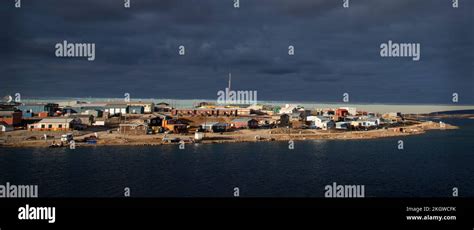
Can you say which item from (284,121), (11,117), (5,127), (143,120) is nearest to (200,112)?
(143,120)

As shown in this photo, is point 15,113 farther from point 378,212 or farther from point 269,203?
point 378,212

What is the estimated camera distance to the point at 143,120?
98.8ft

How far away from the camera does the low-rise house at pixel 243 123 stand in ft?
107

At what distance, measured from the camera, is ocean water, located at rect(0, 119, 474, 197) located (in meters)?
13.0

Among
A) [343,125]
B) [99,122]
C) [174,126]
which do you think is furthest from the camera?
[343,125]

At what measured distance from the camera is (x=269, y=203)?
36.7 ft

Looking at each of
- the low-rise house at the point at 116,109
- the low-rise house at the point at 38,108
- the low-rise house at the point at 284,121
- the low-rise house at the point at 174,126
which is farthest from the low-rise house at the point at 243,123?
the low-rise house at the point at 38,108

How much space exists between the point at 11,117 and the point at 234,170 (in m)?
19.4

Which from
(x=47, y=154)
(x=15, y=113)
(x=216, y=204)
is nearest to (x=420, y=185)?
Result: (x=216, y=204)

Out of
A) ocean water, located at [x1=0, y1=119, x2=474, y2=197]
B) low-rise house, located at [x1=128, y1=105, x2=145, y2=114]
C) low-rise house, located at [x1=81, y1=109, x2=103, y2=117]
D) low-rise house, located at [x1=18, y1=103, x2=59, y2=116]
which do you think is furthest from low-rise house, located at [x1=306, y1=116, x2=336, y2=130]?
low-rise house, located at [x1=18, y1=103, x2=59, y2=116]

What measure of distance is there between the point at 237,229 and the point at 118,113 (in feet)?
95.6

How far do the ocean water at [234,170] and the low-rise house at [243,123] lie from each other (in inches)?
339

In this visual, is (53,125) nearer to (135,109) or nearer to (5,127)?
(5,127)

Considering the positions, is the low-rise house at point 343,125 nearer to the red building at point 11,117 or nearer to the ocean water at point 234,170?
→ the ocean water at point 234,170
